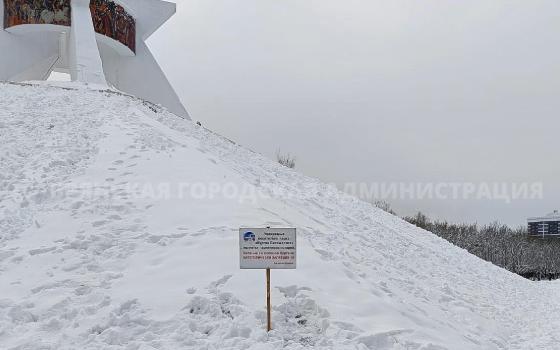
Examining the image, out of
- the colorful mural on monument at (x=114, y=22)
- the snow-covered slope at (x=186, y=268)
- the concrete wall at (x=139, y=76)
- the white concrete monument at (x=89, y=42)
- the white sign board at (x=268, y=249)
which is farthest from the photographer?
the concrete wall at (x=139, y=76)

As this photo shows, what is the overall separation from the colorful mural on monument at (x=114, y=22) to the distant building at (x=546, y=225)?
2690 inches

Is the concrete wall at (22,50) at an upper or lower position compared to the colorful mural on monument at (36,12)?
lower

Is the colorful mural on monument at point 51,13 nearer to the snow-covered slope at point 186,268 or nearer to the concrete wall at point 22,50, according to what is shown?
the concrete wall at point 22,50

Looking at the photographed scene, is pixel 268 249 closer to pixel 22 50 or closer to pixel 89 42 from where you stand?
pixel 89 42

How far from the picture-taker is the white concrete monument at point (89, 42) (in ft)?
76.2

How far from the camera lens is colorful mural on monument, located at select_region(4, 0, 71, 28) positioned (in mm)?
23734

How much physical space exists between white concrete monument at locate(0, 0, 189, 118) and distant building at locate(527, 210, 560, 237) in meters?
66.7

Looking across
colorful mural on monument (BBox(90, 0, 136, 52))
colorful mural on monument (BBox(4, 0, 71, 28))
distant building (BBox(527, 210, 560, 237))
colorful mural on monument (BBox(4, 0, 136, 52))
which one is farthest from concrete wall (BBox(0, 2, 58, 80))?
distant building (BBox(527, 210, 560, 237))

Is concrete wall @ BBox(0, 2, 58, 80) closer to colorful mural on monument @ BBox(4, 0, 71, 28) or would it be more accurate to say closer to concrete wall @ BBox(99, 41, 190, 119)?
colorful mural on monument @ BBox(4, 0, 71, 28)

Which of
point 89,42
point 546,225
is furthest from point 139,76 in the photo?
point 546,225

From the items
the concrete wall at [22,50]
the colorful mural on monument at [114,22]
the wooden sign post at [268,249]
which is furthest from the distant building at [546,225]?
the wooden sign post at [268,249]

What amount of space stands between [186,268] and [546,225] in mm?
84149

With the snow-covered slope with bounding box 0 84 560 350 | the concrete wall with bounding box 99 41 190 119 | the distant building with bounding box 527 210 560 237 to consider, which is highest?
the concrete wall with bounding box 99 41 190 119

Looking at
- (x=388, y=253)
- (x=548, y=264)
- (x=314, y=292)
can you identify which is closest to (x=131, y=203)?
(x=314, y=292)
